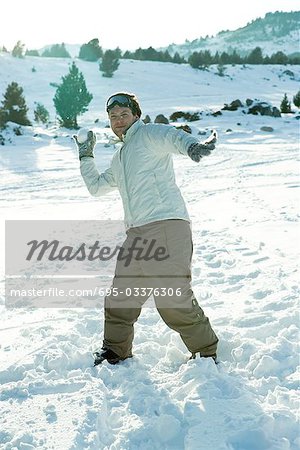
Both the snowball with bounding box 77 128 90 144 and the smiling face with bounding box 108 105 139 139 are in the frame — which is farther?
the snowball with bounding box 77 128 90 144

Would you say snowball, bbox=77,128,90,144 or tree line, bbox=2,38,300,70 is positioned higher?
tree line, bbox=2,38,300,70

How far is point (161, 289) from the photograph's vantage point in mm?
2701

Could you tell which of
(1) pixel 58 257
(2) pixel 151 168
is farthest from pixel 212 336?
(1) pixel 58 257

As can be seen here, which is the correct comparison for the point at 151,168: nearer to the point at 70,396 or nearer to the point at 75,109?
the point at 70,396

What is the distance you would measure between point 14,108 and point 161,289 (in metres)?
22.0

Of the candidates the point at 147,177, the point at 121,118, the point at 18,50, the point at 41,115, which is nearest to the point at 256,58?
the point at 18,50

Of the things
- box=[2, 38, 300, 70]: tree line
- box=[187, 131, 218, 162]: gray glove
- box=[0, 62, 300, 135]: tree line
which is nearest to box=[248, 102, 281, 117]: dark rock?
box=[0, 62, 300, 135]: tree line

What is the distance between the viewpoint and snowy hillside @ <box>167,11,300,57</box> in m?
116

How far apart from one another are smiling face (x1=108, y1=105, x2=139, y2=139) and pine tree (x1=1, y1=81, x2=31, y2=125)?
21040mm

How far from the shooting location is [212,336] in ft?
9.34

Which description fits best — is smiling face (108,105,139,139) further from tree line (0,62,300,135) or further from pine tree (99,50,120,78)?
pine tree (99,50,120,78)

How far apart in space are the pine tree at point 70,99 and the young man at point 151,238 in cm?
2122

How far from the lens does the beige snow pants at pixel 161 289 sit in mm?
2723

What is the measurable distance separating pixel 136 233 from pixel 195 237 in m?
3.28
